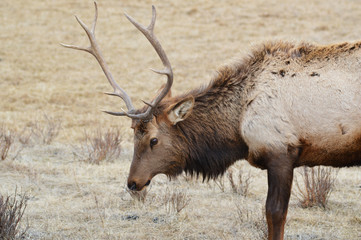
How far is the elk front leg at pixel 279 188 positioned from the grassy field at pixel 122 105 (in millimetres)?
446

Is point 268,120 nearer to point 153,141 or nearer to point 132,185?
point 153,141

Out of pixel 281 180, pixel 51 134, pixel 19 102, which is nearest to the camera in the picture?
pixel 281 180

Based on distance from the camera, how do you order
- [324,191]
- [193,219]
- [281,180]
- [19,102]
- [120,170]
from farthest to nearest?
[19,102] < [120,170] < [324,191] < [193,219] < [281,180]

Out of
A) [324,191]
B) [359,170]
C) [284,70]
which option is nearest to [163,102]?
[284,70]

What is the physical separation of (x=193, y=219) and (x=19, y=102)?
10.4 meters

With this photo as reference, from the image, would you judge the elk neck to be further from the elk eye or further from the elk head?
the elk eye

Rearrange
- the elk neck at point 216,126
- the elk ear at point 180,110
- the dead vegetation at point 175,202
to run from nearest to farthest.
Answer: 1. the elk ear at point 180,110
2. the elk neck at point 216,126
3. the dead vegetation at point 175,202

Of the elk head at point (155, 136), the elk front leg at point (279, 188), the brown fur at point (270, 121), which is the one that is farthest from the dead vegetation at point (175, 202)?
the elk front leg at point (279, 188)

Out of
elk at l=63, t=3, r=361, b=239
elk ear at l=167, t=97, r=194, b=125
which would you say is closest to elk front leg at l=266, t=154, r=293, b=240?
elk at l=63, t=3, r=361, b=239

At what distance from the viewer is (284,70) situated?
16.6 feet

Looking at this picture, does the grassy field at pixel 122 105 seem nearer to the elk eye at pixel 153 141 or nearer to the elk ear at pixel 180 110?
the elk ear at pixel 180 110

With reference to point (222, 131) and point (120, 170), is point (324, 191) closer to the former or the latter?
point (222, 131)

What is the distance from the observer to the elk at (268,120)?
15.7 ft

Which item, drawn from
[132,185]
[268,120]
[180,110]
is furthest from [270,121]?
[132,185]
